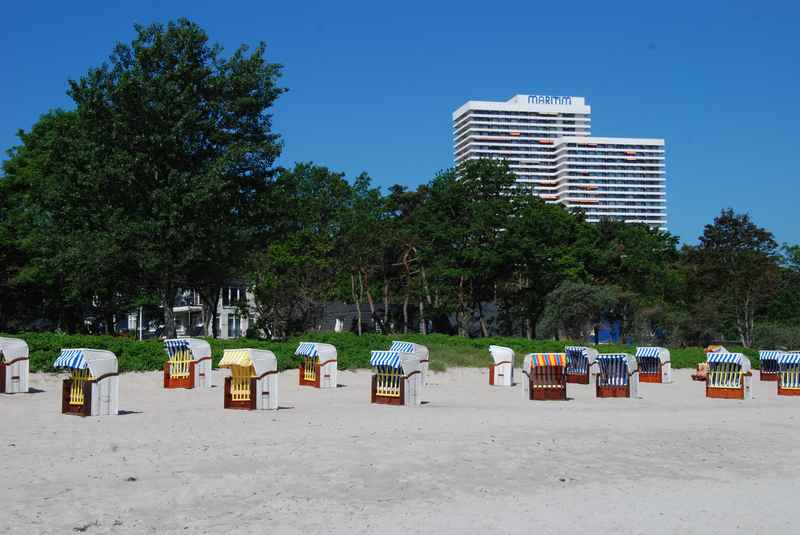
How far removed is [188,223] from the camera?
36.0m

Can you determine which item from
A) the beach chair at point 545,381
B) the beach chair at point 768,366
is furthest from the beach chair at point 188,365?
the beach chair at point 768,366

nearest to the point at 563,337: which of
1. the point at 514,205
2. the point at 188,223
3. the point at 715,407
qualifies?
the point at 514,205

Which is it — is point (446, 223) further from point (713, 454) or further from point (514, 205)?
point (713, 454)

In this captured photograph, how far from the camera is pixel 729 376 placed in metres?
25.0

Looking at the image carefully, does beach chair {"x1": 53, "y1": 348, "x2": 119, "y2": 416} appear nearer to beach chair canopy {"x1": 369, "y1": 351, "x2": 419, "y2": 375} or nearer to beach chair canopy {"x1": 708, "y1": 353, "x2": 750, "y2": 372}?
beach chair canopy {"x1": 369, "y1": 351, "x2": 419, "y2": 375}

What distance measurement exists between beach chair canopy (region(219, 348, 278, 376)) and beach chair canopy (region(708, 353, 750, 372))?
1270 cm

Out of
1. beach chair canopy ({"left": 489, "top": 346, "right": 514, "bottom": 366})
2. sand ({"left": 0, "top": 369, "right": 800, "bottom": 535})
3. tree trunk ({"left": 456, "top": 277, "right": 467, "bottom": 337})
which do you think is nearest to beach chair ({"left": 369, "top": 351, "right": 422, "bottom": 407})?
sand ({"left": 0, "top": 369, "right": 800, "bottom": 535})

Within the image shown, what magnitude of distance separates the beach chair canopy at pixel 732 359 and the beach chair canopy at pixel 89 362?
15992mm

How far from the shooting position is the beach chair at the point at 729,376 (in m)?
24.7

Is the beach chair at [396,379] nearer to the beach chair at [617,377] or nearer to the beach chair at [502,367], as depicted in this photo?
the beach chair at [617,377]

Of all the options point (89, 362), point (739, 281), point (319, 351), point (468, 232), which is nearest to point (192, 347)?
point (319, 351)

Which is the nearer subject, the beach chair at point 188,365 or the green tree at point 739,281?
the beach chair at point 188,365

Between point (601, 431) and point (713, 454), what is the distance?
2.46 m

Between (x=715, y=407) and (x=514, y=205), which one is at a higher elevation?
(x=514, y=205)
